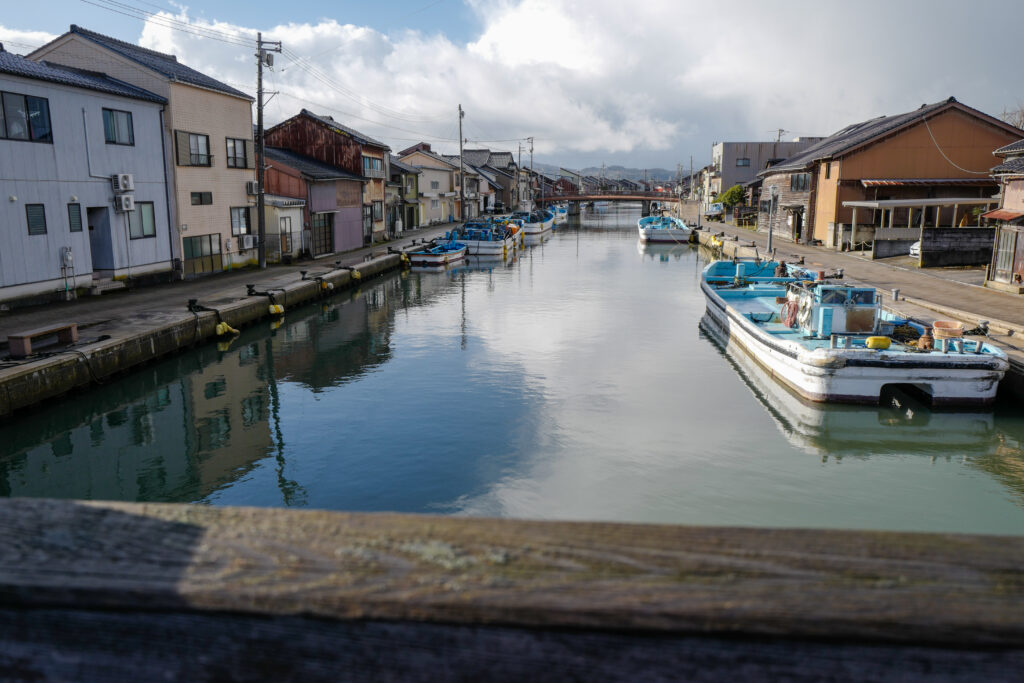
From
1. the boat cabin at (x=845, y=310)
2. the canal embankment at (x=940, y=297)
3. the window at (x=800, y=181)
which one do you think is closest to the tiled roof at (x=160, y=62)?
the boat cabin at (x=845, y=310)

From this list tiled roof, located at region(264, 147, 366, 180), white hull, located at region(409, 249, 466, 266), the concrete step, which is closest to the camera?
the concrete step

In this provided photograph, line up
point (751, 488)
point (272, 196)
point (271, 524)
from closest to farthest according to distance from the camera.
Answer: point (271, 524) → point (751, 488) → point (272, 196)

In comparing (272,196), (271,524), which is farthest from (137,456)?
(272,196)

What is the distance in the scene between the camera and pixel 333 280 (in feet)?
95.3

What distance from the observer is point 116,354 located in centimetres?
1543

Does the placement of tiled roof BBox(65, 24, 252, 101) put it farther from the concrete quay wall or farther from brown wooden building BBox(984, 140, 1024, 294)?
brown wooden building BBox(984, 140, 1024, 294)

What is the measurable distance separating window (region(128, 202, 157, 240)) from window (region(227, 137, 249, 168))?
5.47 m

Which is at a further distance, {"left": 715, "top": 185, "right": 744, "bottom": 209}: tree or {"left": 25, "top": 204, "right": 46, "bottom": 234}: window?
{"left": 715, "top": 185, "right": 744, "bottom": 209}: tree

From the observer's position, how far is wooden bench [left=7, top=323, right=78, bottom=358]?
13555 mm

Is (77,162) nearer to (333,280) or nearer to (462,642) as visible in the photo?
(333,280)

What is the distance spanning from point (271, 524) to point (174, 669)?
0.25 m

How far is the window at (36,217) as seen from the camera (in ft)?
63.2

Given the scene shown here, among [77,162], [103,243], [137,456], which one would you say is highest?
[77,162]

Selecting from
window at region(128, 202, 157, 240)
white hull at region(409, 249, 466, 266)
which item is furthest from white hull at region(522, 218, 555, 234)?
window at region(128, 202, 157, 240)
